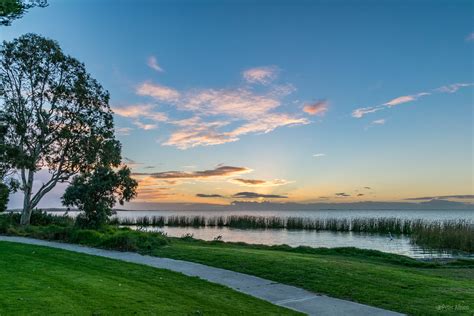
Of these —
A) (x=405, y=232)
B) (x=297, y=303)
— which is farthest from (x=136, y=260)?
(x=405, y=232)

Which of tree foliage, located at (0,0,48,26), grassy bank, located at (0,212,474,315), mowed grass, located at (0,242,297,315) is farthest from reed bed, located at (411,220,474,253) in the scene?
tree foliage, located at (0,0,48,26)

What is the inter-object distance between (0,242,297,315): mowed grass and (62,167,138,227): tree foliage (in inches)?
353

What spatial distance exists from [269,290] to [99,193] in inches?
542

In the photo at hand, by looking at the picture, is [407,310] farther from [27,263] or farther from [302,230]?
[302,230]

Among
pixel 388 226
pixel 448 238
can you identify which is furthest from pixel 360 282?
pixel 388 226

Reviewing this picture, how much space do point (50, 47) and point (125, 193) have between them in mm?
9979

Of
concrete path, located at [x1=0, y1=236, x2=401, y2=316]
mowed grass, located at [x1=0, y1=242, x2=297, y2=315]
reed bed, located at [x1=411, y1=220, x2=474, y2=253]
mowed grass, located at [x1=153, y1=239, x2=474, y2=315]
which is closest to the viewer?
mowed grass, located at [x1=0, y1=242, x2=297, y2=315]

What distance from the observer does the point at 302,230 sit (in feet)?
129

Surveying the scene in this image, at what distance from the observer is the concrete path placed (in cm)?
683

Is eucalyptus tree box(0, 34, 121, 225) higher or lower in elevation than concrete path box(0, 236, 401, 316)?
higher

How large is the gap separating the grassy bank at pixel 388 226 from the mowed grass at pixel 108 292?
21.1 m

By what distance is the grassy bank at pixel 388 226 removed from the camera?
2395cm

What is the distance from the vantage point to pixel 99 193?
64.1ft

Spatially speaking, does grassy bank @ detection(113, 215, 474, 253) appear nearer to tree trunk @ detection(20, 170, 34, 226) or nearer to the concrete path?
tree trunk @ detection(20, 170, 34, 226)
